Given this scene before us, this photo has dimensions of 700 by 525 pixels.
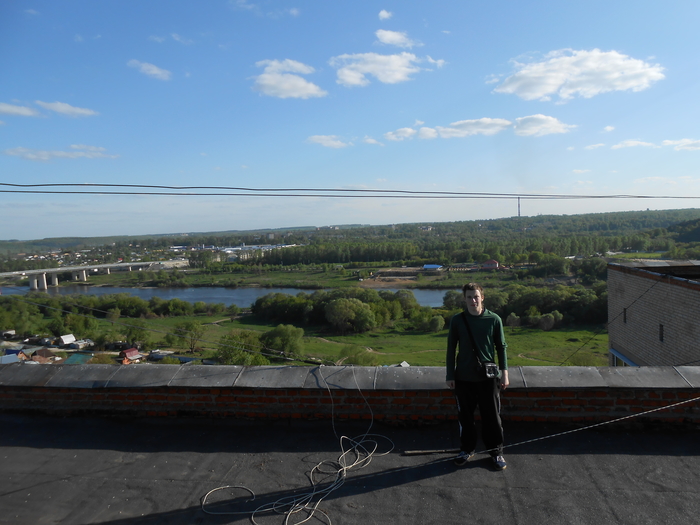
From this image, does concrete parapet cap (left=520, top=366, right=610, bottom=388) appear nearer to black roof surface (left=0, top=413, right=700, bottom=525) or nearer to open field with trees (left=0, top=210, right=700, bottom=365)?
black roof surface (left=0, top=413, right=700, bottom=525)

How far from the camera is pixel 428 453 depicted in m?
2.35

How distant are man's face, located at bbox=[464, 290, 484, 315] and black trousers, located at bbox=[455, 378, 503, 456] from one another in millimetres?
351

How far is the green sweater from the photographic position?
224 centimetres

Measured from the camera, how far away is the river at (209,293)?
4884 cm

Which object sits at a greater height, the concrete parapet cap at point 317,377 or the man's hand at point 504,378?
the man's hand at point 504,378

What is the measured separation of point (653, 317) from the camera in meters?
7.45

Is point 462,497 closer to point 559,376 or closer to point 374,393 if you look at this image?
point 374,393

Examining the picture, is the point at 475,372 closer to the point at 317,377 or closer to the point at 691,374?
the point at 317,377

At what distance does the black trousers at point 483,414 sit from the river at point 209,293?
43.8 meters

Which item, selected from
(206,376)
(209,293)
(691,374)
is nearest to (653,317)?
(691,374)

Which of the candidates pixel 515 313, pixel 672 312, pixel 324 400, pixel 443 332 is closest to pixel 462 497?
pixel 324 400

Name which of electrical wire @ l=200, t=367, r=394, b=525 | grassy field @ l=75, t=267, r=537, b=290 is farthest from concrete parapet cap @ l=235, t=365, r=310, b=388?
grassy field @ l=75, t=267, r=537, b=290

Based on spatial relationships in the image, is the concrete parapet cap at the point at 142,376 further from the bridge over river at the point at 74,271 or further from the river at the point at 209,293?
the river at the point at 209,293

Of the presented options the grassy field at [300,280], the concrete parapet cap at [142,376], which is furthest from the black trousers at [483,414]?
the grassy field at [300,280]
